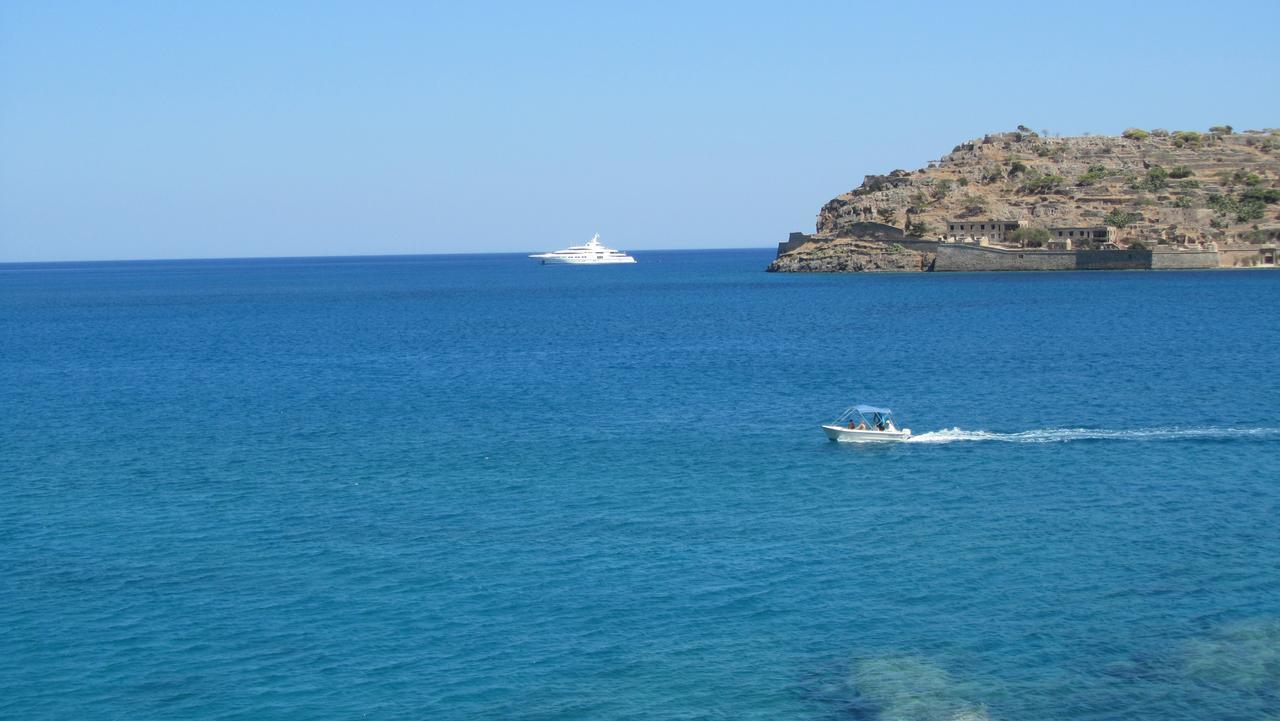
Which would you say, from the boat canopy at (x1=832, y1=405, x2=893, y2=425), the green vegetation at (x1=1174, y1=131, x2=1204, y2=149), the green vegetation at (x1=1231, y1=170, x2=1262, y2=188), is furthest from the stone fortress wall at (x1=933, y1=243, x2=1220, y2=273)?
the boat canopy at (x1=832, y1=405, x2=893, y2=425)

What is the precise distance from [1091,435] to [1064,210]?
117704 mm

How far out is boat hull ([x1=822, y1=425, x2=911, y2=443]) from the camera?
4097cm

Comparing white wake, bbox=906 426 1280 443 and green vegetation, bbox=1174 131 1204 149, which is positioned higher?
green vegetation, bbox=1174 131 1204 149

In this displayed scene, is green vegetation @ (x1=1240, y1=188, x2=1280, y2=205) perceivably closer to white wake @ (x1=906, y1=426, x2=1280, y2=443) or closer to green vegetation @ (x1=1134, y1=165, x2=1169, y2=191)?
green vegetation @ (x1=1134, y1=165, x2=1169, y2=191)

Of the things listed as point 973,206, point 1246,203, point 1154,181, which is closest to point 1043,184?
point 973,206

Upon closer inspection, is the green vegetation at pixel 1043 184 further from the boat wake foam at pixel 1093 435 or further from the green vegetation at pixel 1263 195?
the boat wake foam at pixel 1093 435

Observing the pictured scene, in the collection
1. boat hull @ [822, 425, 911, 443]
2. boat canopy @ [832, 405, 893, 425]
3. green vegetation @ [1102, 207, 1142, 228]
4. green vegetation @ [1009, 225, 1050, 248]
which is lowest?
boat hull @ [822, 425, 911, 443]

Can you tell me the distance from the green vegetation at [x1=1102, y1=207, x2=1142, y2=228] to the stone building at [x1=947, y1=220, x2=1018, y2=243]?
10173mm

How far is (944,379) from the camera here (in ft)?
185

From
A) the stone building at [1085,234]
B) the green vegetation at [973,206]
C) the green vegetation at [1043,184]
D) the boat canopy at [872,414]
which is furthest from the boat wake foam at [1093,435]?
the green vegetation at [1043,184]

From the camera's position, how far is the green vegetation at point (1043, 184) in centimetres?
16040

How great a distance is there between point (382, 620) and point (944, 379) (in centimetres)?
3688

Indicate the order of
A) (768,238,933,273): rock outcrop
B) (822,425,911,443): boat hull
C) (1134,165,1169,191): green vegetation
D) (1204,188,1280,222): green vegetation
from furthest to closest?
(1134,165,1169,191): green vegetation → (768,238,933,273): rock outcrop → (1204,188,1280,222): green vegetation → (822,425,911,443): boat hull

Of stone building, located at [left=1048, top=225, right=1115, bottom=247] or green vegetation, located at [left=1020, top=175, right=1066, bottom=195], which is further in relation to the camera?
green vegetation, located at [left=1020, top=175, right=1066, bottom=195]
